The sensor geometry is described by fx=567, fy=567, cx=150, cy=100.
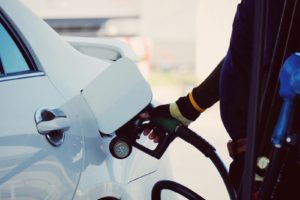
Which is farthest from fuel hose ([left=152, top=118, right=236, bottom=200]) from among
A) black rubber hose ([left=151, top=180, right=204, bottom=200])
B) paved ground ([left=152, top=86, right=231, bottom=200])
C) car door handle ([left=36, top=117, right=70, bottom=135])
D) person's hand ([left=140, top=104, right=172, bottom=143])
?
paved ground ([left=152, top=86, right=231, bottom=200])

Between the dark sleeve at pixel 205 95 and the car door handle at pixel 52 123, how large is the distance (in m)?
0.43

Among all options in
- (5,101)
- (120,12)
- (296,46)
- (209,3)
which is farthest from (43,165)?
(120,12)

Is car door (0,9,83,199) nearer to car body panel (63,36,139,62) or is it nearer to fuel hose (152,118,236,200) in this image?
fuel hose (152,118,236,200)

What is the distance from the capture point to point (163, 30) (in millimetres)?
16078

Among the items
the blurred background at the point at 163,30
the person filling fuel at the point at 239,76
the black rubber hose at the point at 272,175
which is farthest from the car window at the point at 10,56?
the blurred background at the point at 163,30

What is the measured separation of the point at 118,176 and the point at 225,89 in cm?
70

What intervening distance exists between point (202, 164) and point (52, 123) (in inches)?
152

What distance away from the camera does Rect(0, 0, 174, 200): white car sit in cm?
186

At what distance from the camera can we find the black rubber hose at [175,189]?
1935 millimetres

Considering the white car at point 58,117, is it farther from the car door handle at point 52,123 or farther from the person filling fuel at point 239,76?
the person filling fuel at point 239,76

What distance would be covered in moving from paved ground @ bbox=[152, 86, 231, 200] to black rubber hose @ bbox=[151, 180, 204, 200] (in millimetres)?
1866

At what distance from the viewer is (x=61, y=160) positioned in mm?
1983

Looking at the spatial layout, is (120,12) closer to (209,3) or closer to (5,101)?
(209,3)

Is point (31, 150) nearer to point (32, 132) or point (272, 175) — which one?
point (32, 132)
